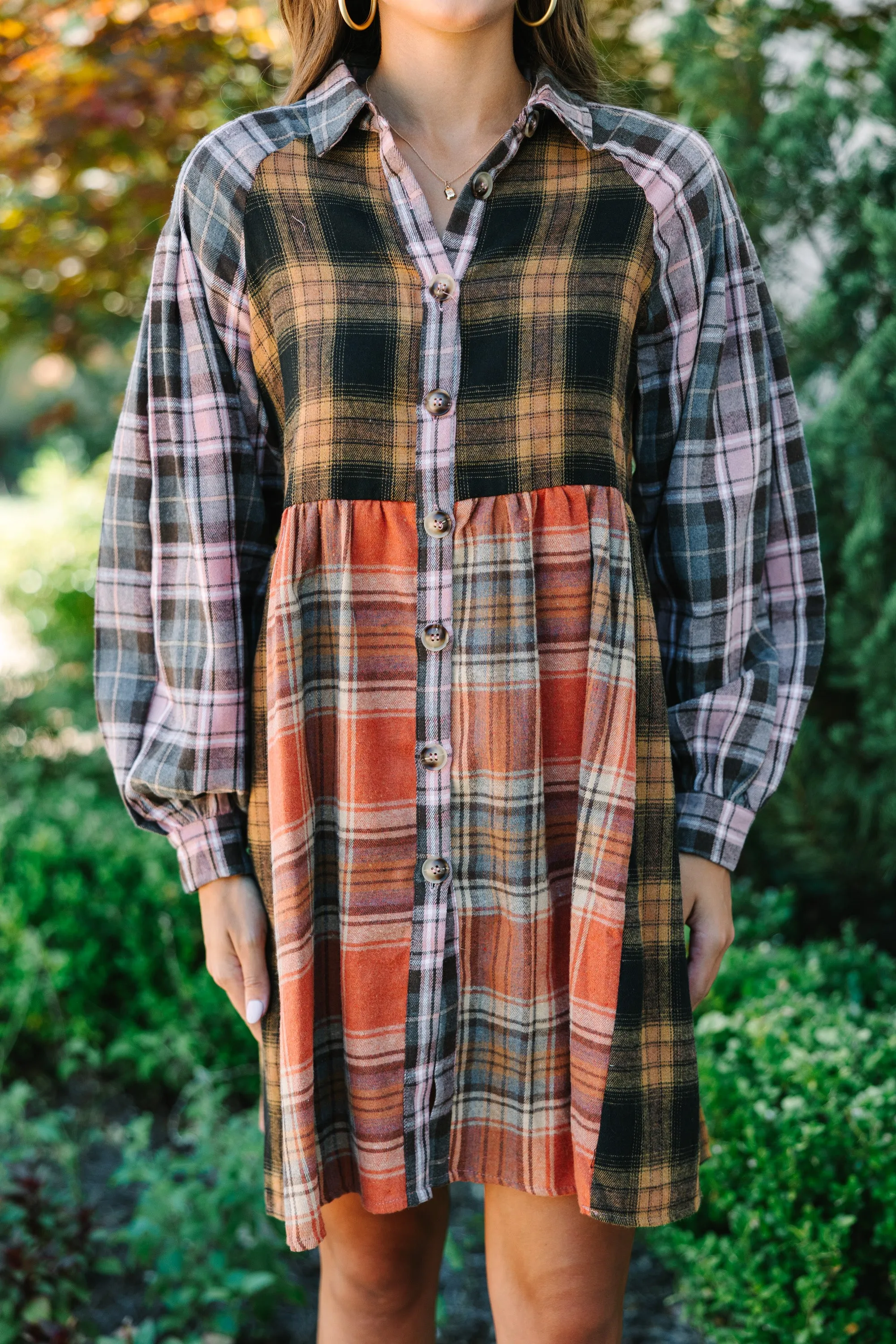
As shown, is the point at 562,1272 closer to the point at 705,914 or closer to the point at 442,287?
the point at 705,914

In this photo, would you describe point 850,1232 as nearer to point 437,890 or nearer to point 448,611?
point 437,890

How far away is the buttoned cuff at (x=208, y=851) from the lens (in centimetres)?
141

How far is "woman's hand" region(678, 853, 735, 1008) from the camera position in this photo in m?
1.39

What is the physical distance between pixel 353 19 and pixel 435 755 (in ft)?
3.15

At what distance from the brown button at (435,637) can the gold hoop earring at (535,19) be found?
768 millimetres

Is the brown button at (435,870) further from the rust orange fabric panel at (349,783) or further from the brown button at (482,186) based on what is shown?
the brown button at (482,186)

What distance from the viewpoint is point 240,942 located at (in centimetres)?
141

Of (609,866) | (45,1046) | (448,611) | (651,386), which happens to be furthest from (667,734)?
(45,1046)

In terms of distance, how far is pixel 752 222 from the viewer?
2.76 metres

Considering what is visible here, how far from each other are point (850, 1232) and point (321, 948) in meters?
1.16

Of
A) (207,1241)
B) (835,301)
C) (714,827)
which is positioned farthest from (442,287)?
(207,1241)

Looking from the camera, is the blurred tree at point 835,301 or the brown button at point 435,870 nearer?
the brown button at point 435,870

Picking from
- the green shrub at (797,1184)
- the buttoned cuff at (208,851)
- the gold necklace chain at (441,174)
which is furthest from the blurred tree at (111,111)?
the green shrub at (797,1184)

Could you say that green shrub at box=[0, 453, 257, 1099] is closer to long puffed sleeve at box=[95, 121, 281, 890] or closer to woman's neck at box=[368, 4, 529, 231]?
long puffed sleeve at box=[95, 121, 281, 890]
